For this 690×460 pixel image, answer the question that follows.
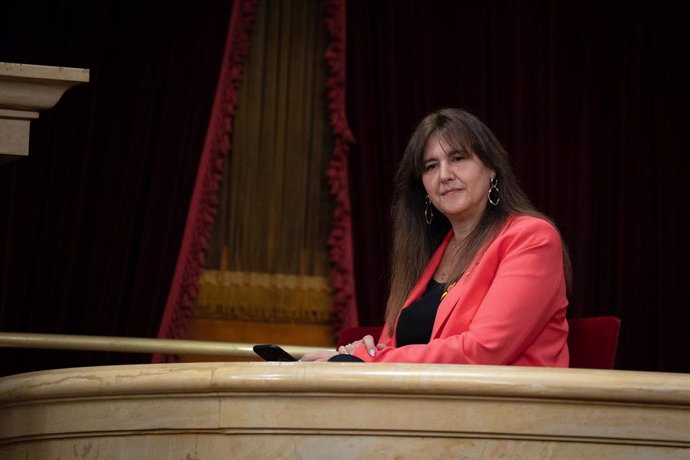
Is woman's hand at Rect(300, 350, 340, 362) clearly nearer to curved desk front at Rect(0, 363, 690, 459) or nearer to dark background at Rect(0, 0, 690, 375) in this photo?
curved desk front at Rect(0, 363, 690, 459)

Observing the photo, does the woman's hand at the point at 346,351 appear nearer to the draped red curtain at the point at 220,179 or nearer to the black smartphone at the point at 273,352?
the black smartphone at the point at 273,352

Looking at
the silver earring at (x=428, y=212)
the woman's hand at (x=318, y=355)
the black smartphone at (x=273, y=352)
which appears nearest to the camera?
the black smartphone at (x=273, y=352)

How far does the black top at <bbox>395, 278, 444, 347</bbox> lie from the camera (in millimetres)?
2721

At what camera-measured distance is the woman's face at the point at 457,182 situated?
2.82 m

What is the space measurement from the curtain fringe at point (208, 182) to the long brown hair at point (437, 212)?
1.49 meters

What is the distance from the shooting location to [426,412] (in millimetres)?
1707

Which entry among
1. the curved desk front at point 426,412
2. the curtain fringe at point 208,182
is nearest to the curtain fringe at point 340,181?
the curtain fringe at point 208,182

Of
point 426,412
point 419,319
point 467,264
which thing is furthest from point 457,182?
point 426,412

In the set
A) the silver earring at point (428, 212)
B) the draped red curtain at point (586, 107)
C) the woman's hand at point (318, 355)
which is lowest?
the woman's hand at point (318, 355)

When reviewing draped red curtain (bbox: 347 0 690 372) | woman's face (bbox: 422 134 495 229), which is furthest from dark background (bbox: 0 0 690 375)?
woman's face (bbox: 422 134 495 229)

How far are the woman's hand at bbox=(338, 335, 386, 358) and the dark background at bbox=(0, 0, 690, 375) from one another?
1.77m

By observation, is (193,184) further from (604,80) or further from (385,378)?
(385,378)

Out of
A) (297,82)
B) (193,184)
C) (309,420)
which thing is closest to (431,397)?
(309,420)

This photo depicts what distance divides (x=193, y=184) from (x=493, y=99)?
1.37 metres
